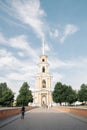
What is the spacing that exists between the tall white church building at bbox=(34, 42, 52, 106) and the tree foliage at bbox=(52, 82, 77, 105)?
6.94 metres

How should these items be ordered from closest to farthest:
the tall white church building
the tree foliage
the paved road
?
the paved road → the tree foliage → the tall white church building

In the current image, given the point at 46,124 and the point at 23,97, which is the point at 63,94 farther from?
the point at 46,124

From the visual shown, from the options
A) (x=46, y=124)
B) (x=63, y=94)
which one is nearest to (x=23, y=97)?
(x=63, y=94)

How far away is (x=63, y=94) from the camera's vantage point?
114m

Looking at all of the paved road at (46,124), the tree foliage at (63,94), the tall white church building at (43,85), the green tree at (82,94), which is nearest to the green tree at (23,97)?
the tree foliage at (63,94)

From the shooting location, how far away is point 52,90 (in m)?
124

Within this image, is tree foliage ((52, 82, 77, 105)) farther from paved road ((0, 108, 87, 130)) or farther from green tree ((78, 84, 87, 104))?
paved road ((0, 108, 87, 130))

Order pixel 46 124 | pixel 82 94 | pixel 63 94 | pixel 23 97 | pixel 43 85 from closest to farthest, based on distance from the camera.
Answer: pixel 46 124, pixel 23 97, pixel 63 94, pixel 82 94, pixel 43 85

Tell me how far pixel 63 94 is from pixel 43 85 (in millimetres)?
16110

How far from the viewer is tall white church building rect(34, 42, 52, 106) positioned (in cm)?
12306

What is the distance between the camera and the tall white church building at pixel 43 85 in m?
123

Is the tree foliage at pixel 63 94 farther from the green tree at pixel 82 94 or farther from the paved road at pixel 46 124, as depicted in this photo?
the paved road at pixel 46 124

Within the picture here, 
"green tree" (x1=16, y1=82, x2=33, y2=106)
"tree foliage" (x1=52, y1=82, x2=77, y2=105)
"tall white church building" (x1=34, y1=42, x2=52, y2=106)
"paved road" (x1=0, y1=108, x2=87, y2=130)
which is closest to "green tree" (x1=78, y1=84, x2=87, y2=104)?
"tree foliage" (x1=52, y1=82, x2=77, y2=105)

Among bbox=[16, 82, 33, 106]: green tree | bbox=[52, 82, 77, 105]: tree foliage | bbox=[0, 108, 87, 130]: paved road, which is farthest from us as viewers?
bbox=[52, 82, 77, 105]: tree foliage
